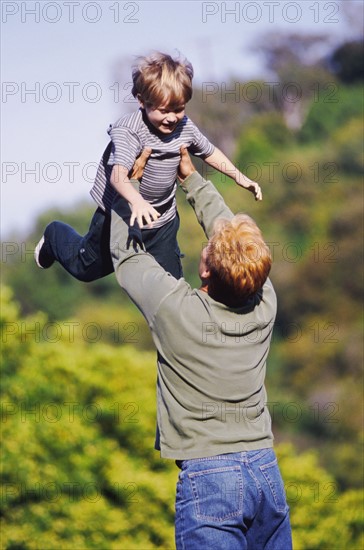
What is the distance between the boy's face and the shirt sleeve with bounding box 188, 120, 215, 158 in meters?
0.23

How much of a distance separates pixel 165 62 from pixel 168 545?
10133mm

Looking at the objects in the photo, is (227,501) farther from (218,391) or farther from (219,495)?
(218,391)

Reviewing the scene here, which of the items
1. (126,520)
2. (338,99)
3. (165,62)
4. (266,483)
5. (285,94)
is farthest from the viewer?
(285,94)

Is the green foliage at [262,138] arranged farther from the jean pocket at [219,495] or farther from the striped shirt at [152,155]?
the jean pocket at [219,495]

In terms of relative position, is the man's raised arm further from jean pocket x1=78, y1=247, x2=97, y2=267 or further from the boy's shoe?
the boy's shoe

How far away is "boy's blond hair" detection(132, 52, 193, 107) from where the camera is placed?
138 inches

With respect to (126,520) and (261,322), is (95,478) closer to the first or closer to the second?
(126,520)

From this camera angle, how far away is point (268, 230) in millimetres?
32094

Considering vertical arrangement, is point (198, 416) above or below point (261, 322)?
below

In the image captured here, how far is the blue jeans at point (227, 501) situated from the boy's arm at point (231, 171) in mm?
1119

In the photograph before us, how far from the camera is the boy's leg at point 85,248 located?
394 cm

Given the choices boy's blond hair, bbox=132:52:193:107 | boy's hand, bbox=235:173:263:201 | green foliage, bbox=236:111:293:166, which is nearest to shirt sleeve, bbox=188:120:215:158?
boy's hand, bbox=235:173:263:201

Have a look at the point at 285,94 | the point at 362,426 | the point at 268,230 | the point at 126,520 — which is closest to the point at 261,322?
the point at 126,520

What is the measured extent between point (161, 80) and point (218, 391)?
3.74 ft
